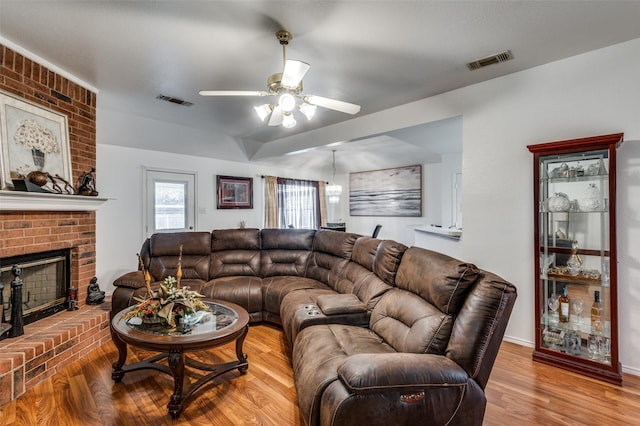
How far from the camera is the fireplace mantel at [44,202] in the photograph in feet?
7.57

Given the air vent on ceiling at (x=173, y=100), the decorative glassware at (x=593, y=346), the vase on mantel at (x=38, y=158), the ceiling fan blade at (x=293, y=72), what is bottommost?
the decorative glassware at (x=593, y=346)

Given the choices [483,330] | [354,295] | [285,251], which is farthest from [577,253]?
[285,251]

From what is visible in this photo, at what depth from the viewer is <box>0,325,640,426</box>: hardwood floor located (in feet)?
6.15

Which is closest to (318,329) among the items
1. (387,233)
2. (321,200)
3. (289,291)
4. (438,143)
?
(289,291)

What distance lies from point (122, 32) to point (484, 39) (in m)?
2.71

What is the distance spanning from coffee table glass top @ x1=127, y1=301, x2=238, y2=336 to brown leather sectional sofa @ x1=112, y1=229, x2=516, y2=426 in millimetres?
532

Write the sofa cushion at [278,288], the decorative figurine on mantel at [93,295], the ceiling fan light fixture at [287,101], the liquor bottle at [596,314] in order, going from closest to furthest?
the ceiling fan light fixture at [287,101] < the liquor bottle at [596,314] < the decorative figurine on mantel at [93,295] < the sofa cushion at [278,288]

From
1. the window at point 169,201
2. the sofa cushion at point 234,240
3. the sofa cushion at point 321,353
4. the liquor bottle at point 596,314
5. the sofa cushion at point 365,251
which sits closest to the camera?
the sofa cushion at point 321,353

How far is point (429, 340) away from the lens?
1.66 metres

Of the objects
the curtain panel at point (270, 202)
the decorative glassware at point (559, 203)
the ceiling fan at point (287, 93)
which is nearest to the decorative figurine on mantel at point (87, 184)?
the ceiling fan at point (287, 93)

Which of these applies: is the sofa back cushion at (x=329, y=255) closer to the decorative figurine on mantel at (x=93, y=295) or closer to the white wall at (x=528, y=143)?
the white wall at (x=528, y=143)

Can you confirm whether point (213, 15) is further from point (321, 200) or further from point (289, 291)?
point (321, 200)

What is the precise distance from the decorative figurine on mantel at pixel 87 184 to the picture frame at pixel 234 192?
2.65 metres

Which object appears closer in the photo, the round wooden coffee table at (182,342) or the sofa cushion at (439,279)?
the sofa cushion at (439,279)
